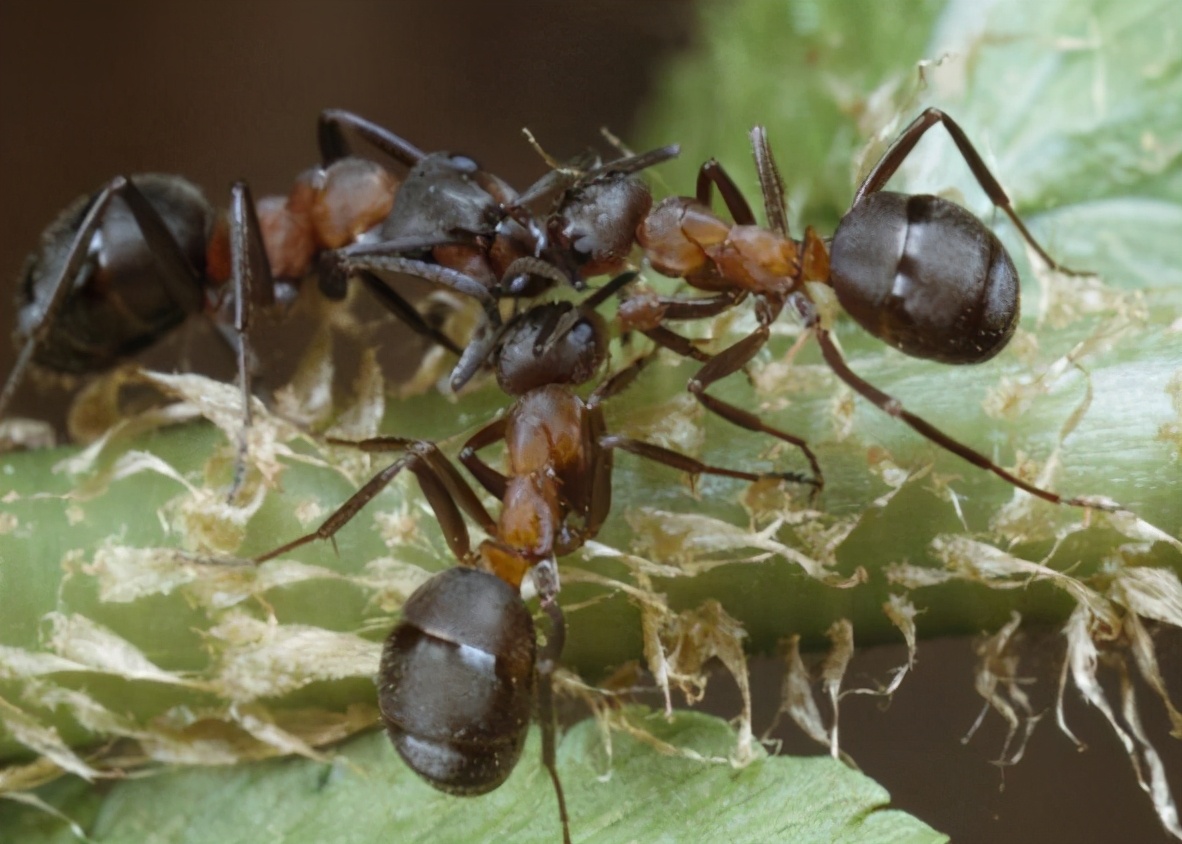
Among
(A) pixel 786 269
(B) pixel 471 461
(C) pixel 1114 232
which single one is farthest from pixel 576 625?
(C) pixel 1114 232

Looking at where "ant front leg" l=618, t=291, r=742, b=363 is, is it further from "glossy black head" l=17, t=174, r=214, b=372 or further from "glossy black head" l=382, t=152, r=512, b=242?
"glossy black head" l=17, t=174, r=214, b=372

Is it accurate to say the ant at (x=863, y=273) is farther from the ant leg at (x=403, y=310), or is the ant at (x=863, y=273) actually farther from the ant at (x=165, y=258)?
the ant at (x=165, y=258)

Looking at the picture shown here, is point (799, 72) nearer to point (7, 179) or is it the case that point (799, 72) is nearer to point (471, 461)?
point (471, 461)

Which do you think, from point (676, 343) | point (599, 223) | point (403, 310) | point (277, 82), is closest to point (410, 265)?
point (403, 310)

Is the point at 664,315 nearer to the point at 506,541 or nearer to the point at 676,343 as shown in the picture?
the point at 676,343

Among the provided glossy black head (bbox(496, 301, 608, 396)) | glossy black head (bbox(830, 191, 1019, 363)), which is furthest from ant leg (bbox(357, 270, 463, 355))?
glossy black head (bbox(830, 191, 1019, 363))

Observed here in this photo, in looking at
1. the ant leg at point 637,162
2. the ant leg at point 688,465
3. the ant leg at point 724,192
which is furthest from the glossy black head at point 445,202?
the ant leg at point 688,465
